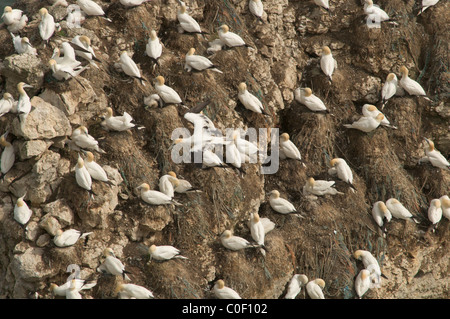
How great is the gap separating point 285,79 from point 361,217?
295cm

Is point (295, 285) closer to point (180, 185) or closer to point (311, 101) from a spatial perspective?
point (180, 185)

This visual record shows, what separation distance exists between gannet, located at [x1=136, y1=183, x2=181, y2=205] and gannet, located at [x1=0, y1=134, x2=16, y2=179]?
6.81ft

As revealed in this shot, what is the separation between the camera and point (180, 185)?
39.3 feet

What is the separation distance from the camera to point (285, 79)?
44.9 ft

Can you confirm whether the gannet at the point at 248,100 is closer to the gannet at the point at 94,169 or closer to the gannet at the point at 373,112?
the gannet at the point at 373,112

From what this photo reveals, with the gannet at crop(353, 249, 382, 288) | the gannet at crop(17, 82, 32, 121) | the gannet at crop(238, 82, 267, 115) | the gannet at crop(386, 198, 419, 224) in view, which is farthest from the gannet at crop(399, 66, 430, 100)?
the gannet at crop(17, 82, 32, 121)

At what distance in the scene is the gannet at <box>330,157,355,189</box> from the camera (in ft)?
42.5

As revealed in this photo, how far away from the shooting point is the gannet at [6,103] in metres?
11.4

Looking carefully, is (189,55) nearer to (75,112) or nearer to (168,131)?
(168,131)

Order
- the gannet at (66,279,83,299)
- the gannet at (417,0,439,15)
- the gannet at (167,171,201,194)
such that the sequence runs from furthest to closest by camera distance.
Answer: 1. the gannet at (417,0,439,15)
2. the gannet at (167,171,201,194)
3. the gannet at (66,279,83,299)

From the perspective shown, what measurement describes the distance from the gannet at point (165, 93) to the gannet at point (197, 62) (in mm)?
658

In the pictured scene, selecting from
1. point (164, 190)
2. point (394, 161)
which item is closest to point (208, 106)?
point (164, 190)

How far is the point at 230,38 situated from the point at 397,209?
4.30 metres

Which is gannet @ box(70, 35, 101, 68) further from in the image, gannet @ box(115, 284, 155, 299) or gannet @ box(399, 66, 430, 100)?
gannet @ box(399, 66, 430, 100)
